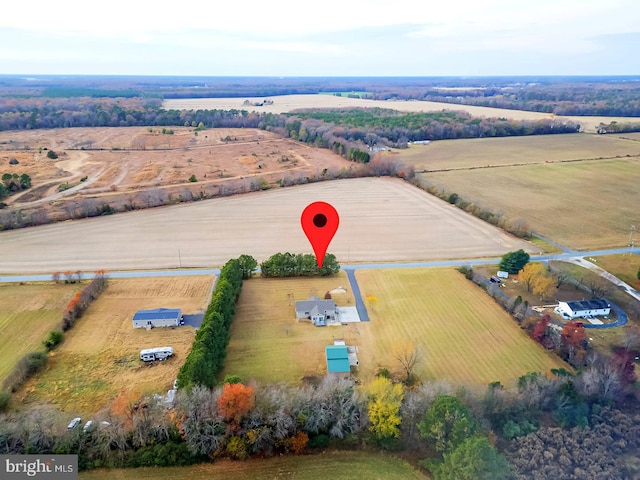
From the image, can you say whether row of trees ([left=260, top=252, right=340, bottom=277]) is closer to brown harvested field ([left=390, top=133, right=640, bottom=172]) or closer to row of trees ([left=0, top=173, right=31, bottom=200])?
row of trees ([left=0, top=173, right=31, bottom=200])

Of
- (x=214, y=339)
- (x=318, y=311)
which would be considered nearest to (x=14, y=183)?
(x=214, y=339)

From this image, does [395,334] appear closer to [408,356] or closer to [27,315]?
[408,356]

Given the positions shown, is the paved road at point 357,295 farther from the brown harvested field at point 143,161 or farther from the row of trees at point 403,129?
the row of trees at point 403,129

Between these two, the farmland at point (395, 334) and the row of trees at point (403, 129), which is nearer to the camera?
the farmland at point (395, 334)

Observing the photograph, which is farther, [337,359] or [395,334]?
[395,334]

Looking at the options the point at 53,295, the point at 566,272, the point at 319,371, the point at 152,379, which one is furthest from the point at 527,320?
the point at 53,295

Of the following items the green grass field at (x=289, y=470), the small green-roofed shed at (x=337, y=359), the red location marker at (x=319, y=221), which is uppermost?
the red location marker at (x=319, y=221)

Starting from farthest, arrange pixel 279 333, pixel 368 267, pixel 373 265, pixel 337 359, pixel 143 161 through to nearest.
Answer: pixel 143 161
pixel 373 265
pixel 368 267
pixel 279 333
pixel 337 359

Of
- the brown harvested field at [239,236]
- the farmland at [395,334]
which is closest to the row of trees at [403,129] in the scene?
the brown harvested field at [239,236]
